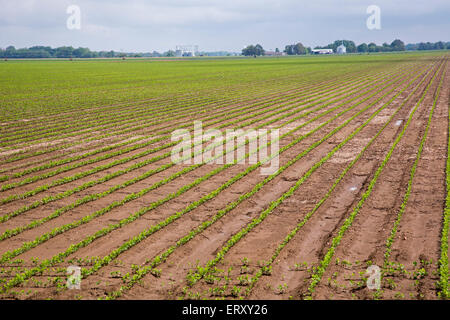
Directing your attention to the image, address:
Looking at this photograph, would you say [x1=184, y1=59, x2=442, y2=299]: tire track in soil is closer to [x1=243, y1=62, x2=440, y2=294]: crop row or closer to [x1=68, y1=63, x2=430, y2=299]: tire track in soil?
[x1=243, y1=62, x2=440, y2=294]: crop row

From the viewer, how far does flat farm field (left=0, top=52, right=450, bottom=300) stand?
6547mm

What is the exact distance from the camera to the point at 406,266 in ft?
22.6

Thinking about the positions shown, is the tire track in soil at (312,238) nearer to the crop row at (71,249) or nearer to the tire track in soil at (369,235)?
the tire track in soil at (369,235)

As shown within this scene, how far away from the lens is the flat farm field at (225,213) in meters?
6.55

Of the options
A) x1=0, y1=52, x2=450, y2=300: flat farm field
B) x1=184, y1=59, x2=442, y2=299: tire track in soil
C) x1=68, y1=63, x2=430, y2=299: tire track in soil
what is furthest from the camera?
x1=68, y1=63, x2=430, y2=299: tire track in soil

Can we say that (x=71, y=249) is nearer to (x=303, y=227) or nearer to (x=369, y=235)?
(x=303, y=227)

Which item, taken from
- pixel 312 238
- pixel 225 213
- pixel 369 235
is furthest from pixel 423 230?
pixel 225 213

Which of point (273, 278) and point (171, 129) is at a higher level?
point (171, 129)

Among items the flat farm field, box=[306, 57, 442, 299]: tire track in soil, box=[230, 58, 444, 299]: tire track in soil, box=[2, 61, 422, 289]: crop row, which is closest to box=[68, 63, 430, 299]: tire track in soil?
the flat farm field

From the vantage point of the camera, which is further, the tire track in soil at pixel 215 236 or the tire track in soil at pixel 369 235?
the tire track in soil at pixel 215 236

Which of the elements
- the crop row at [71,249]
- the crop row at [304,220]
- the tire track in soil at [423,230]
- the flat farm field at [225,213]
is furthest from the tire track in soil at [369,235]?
the crop row at [71,249]

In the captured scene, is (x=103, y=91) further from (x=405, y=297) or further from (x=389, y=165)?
(x=405, y=297)
